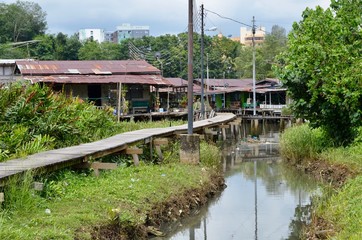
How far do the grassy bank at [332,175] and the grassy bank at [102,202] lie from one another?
9.03 feet

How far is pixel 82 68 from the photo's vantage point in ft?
93.9

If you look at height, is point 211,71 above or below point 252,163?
above

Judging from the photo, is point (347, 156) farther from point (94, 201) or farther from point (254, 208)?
point (94, 201)

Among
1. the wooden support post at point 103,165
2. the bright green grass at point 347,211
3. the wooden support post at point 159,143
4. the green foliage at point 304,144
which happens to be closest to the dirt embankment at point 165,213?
the wooden support post at point 103,165

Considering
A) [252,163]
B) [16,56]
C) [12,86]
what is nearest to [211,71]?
[16,56]

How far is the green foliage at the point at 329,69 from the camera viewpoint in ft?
51.1

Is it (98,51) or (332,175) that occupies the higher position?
(98,51)

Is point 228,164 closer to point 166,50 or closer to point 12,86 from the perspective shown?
point 12,86

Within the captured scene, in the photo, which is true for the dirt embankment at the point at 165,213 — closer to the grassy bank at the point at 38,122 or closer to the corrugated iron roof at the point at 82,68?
the grassy bank at the point at 38,122

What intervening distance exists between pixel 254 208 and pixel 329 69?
19.3 feet

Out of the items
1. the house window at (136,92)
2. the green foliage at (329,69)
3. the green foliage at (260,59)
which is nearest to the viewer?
the green foliage at (329,69)

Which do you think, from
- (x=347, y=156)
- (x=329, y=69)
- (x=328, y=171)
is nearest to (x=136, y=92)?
(x=329, y=69)

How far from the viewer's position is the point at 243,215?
1123 centimetres

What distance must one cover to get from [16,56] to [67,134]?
102ft
